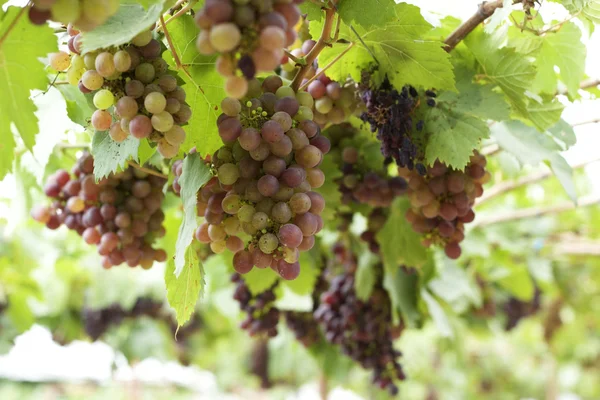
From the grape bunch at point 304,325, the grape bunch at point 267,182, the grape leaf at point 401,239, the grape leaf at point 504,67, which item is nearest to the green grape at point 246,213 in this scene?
the grape bunch at point 267,182

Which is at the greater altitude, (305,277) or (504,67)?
(504,67)

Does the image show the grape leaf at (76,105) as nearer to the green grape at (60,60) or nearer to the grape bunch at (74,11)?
the green grape at (60,60)

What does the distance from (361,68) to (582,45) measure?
1.29ft

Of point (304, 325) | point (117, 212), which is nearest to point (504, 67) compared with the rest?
point (117, 212)

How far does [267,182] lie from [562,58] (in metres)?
0.61

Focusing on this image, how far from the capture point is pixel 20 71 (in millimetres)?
513

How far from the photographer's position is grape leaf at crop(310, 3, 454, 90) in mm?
634

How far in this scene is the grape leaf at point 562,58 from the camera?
2.77 feet

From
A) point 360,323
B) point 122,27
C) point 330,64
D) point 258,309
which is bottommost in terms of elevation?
point 360,323

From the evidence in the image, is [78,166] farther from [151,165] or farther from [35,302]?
[35,302]

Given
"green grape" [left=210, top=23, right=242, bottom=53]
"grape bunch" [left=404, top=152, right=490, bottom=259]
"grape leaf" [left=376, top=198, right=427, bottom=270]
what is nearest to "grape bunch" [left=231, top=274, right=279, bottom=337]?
"grape leaf" [left=376, top=198, right=427, bottom=270]

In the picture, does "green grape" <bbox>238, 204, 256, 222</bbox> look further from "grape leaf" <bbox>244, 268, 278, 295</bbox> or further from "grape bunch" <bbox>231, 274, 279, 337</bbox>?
"grape bunch" <bbox>231, 274, 279, 337</bbox>

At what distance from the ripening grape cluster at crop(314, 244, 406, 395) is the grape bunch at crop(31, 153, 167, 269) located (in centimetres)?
70

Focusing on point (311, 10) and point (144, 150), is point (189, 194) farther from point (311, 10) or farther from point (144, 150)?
point (311, 10)
